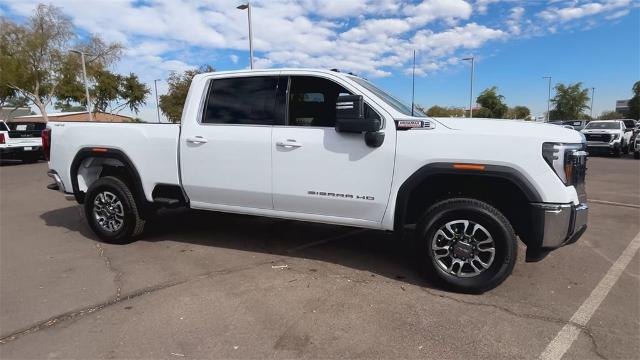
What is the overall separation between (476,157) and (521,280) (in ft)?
4.56

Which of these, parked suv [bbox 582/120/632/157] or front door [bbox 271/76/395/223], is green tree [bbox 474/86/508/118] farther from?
front door [bbox 271/76/395/223]

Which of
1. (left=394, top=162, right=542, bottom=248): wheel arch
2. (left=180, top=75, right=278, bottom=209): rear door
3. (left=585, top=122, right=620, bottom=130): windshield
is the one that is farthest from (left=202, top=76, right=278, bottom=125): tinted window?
(left=585, top=122, right=620, bottom=130): windshield

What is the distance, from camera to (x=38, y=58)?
31.8 metres

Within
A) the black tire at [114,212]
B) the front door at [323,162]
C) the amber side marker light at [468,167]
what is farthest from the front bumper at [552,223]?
the black tire at [114,212]

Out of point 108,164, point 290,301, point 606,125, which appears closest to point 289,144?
point 290,301

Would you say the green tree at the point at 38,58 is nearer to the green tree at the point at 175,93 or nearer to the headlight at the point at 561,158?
the green tree at the point at 175,93

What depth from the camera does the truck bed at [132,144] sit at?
468 cm

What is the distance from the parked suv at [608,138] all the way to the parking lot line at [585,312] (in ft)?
59.7

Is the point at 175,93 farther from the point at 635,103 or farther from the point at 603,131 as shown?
the point at 635,103

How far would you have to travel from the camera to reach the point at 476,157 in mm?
3465

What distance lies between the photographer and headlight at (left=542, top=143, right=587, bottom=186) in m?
3.31

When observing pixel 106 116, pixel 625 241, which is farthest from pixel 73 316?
pixel 106 116

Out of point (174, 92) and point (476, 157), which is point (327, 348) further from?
point (174, 92)

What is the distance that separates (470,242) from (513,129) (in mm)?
1025
